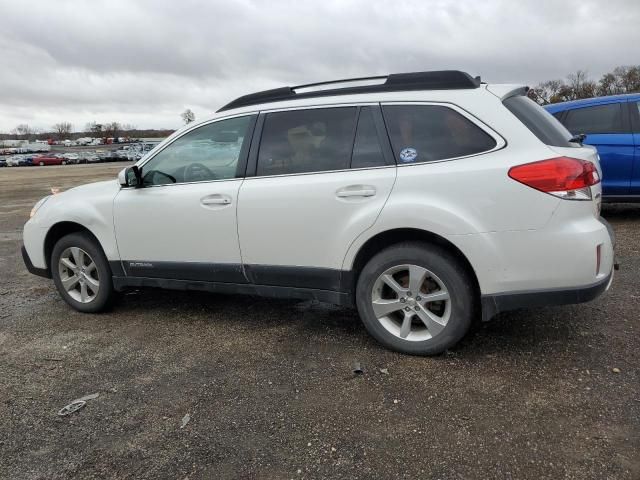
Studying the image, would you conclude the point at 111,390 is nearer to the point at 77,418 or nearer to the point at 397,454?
the point at 77,418

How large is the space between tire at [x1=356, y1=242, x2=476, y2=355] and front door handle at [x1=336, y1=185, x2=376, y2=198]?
15.7 inches

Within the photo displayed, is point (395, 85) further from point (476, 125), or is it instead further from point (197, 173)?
point (197, 173)

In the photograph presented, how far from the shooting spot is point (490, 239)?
3270 mm

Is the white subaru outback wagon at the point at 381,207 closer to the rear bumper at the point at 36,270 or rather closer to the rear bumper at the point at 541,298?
the rear bumper at the point at 541,298

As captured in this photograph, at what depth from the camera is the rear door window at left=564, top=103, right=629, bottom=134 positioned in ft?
24.4

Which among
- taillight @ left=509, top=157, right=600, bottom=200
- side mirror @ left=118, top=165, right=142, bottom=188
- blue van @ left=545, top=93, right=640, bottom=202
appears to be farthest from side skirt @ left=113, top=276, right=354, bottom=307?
blue van @ left=545, top=93, right=640, bottom=202

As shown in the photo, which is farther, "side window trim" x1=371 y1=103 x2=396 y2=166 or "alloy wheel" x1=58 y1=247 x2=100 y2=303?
"alloy wheel" x1=58 y1=247 x2=100 y2=303

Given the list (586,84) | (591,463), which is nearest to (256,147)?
(591,463)

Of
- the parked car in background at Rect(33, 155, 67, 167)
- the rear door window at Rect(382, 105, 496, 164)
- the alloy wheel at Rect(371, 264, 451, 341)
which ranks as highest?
the parked car in background at Rect(33, 155, 67, 167)

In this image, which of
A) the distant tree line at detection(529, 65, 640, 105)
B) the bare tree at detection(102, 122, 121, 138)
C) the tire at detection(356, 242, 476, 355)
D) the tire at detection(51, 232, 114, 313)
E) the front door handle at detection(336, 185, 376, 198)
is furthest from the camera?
the bare tree at detection(102, 122, 121, 138)

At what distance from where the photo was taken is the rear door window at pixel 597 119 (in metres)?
7.42

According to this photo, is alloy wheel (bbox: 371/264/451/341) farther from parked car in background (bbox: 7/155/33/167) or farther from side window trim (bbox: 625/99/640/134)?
parked car in background (bbox: 7/155/33/167)

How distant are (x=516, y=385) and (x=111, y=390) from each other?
2520 millimetres

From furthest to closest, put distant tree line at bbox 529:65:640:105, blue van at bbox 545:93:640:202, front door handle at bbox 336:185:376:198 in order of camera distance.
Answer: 1. distant tree line at bbox 529:65:640:105
2. blue van at bbox 545:93:640:202
3. front door handle at bbox 336:185:376:198
